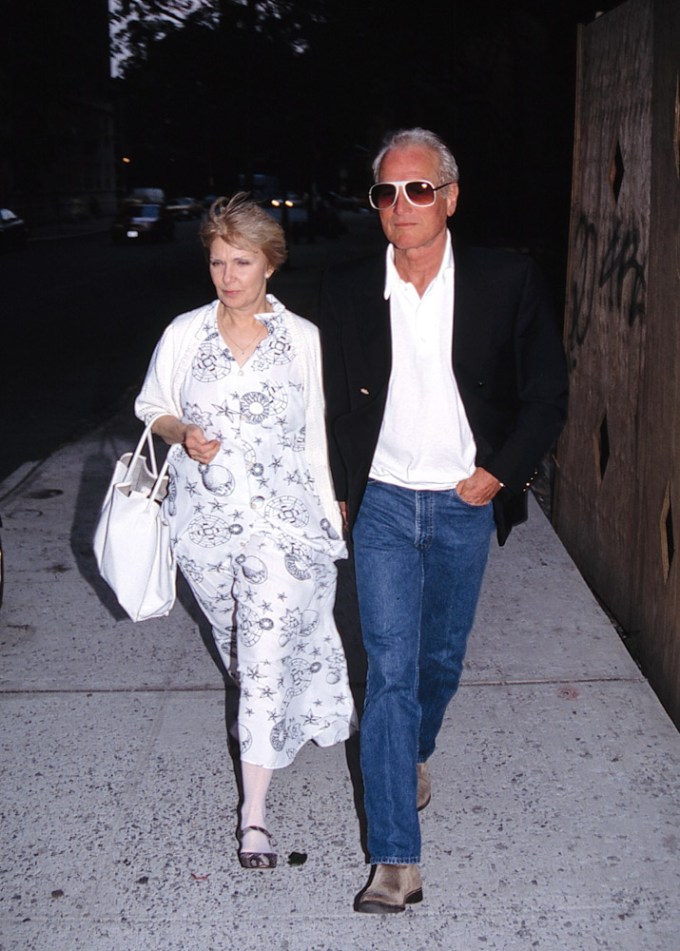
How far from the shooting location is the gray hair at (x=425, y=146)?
3117 millimetres

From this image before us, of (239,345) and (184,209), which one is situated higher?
(184,209)

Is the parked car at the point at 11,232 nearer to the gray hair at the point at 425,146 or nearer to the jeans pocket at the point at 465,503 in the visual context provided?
the gray hair at the point at 425,146

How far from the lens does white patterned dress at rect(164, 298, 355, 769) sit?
342cm

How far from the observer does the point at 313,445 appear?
11.7 feet

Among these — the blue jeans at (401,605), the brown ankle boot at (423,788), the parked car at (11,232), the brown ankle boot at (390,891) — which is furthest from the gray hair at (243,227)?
the parked car at (11,232)

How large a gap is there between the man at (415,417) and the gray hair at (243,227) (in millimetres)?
276

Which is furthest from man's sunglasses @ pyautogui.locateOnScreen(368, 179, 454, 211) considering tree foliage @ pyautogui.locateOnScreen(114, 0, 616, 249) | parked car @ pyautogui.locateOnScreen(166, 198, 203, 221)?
parked car @ pyautogui.locateOnScreen(166, 198, 203, 221)

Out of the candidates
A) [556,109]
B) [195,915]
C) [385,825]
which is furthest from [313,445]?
[556,109]

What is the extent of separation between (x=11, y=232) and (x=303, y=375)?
38.6 metres

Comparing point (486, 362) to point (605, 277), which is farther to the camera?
point (605, 277)

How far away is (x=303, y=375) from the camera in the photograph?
3.50m

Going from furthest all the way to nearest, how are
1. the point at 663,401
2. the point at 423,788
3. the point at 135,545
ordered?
the point at 663,401 → the point at 423,788 → the point at 135,545

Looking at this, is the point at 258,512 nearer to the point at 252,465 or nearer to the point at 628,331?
the point at 252,465

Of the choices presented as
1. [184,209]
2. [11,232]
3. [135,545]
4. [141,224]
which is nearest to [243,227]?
[135,545]
